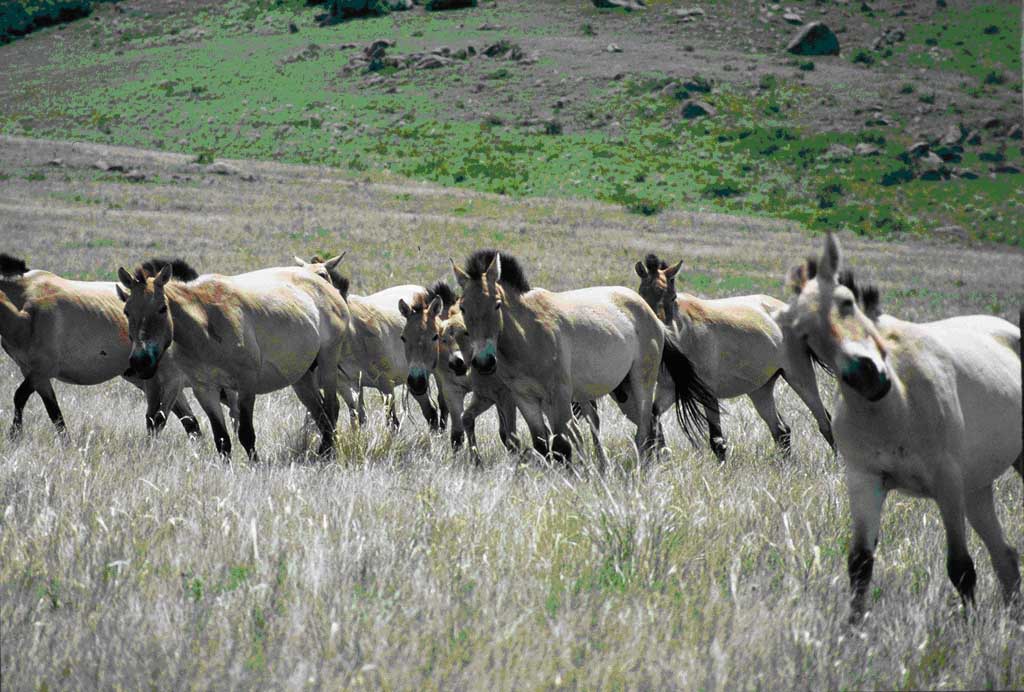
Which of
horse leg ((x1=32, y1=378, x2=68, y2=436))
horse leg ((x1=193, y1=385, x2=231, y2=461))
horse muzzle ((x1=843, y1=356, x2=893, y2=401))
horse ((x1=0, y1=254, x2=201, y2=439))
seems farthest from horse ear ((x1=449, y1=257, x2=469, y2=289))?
horse leg ((x1=32, y1=378, x2=68, y2=436))

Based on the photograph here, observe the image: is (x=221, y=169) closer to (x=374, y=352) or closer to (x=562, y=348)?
(x=374, y=352)

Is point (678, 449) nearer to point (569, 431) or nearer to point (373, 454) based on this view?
point (569, 431)

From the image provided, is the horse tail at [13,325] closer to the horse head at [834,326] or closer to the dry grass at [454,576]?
the dry grass at [454,576]

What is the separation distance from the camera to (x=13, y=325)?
394 inches

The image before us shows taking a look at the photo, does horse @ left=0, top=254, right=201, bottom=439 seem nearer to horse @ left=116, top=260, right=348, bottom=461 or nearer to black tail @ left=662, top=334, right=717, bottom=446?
horse @ left=116, top=260, right=348, bottom=461

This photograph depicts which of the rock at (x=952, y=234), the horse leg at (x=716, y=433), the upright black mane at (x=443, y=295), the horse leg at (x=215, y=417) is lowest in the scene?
the rock at (x=952, y=234)

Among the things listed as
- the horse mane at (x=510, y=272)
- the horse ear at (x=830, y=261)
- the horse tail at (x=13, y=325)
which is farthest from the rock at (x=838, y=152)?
the horse ear at (x=830, y=261)

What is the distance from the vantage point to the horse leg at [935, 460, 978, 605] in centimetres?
425

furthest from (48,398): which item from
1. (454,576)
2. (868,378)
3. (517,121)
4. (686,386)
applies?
(517,121)

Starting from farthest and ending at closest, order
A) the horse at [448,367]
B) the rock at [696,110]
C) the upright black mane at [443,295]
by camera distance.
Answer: the rock at [696,110], the upright black mane at [443,295], the horse at [448,367]

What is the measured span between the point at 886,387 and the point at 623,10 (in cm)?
7208

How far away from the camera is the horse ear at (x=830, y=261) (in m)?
3.89

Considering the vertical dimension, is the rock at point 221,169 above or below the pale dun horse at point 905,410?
below

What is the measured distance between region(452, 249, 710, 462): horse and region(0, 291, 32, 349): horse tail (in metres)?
4.72
